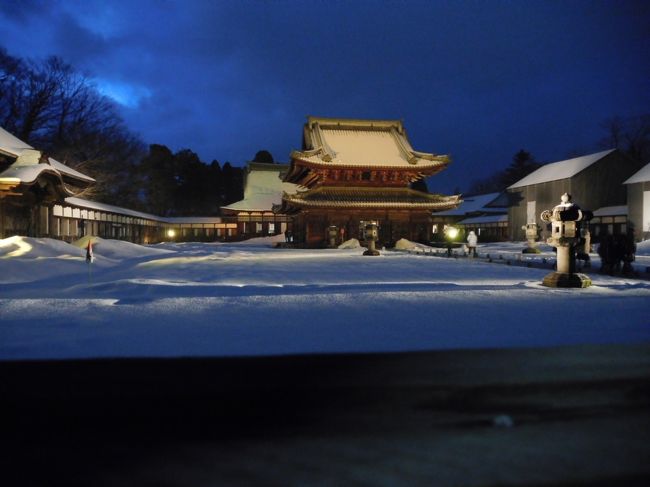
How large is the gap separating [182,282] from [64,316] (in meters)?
3.34

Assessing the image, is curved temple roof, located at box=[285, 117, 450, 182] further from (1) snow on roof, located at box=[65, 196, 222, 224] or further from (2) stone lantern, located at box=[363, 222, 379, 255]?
(1) snow on roof, located at box=[65, 196, 222, 224]

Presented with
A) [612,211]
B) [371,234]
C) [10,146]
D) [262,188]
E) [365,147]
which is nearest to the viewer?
[10,146]

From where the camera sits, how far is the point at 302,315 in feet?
19.1

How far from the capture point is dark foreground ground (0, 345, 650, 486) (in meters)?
2.56

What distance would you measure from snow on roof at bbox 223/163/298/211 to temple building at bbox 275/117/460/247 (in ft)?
46.8

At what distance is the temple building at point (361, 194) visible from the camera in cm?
2855

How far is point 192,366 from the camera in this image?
12.6 feet

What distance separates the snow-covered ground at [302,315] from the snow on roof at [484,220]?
131ft

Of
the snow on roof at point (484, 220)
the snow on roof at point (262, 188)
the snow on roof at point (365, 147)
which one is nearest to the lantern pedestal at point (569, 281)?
the snow on roof at point (365, 147)

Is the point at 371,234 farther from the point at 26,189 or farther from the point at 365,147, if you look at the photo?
the point at 365,147

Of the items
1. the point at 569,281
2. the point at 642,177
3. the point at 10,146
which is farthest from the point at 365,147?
the point at 569,281

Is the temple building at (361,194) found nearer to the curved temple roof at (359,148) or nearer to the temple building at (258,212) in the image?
the curved temple roof at (359,148)

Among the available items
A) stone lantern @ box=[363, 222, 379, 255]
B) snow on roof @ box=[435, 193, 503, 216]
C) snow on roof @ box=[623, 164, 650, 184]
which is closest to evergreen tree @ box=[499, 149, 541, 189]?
snow on roof @ box=[435, 193, 503, 216]

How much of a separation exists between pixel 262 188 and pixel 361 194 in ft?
72.4
